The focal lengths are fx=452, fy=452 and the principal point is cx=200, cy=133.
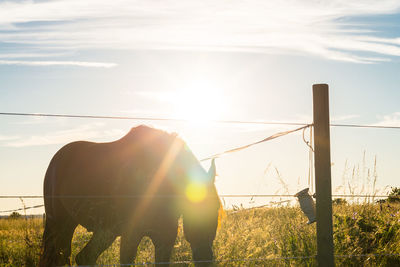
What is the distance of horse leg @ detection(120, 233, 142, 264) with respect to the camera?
223 inches

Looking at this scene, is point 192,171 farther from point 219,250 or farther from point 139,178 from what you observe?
point 219,250

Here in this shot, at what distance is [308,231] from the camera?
21.8 ft

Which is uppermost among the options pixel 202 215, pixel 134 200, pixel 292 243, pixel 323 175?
pixel 323 175

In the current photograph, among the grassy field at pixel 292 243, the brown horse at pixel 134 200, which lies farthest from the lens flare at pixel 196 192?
the grassy field at pixel 292 243

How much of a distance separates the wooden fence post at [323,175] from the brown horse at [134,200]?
50.6 inches

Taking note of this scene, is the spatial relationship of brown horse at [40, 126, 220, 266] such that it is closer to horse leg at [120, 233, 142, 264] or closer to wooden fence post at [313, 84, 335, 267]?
horse leg at [120, 233, 142, 264]

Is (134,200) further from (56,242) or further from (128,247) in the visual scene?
(56,242)

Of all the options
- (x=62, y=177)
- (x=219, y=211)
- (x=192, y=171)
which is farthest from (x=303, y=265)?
(x=62, y=177)

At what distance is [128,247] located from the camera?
5699 millimetres

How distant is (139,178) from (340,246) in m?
3.06

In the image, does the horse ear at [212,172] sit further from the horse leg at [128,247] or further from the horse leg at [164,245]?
the horse leg at [128,247]

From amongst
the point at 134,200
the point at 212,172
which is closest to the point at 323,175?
the point at 212,172

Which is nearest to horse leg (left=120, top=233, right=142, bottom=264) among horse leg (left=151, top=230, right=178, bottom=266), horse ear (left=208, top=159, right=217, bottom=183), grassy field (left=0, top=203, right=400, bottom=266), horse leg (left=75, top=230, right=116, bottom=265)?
horse leg (left=151, top=230, right=178, bottom=266)

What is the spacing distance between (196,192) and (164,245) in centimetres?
77
